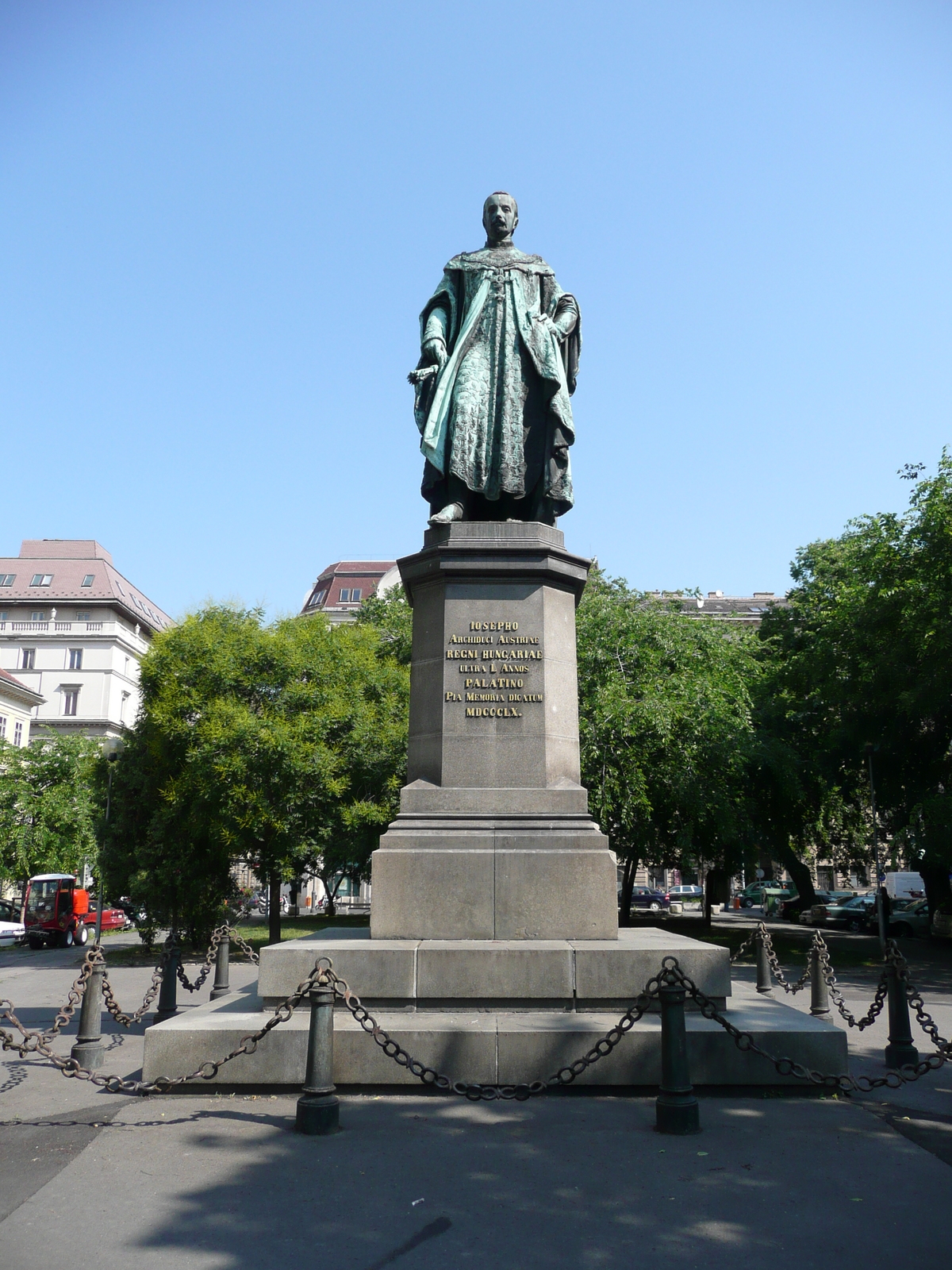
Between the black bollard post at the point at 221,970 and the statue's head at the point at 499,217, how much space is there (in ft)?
30.1

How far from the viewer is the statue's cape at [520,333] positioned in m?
10.4

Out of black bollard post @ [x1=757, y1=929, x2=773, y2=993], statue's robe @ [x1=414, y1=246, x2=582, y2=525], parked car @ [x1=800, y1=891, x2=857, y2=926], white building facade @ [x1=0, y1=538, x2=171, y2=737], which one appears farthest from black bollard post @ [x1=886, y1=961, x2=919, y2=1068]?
white building facade @ [x1=0, y1=538, x2=171, y2=737]

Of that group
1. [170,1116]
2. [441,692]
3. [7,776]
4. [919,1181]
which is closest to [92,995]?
[170,1116]

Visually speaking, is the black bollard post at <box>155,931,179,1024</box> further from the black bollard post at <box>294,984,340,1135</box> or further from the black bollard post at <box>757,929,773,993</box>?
the black bollard post at <box>757,929,773,993</box>

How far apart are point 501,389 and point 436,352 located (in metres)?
0.84

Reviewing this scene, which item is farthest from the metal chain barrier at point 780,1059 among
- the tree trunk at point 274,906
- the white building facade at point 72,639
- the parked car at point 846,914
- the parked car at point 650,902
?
the white building facade at point 72,639

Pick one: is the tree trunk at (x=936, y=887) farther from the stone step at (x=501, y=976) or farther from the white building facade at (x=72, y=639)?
the white building facade at (x=72, y=639)

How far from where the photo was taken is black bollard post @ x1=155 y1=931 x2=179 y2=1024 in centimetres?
1035

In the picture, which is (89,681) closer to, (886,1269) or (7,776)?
(7,776)

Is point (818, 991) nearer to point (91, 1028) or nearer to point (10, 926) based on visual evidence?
point (91, 1028)

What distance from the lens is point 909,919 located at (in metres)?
35.9

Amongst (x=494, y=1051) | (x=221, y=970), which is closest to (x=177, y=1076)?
(x=494, y=1051)

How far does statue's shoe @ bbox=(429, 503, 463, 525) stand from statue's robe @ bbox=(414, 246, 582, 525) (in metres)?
0.31

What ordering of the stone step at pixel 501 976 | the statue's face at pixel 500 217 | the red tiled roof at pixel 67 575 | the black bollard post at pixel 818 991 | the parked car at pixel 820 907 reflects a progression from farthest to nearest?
the red tiled roof at pixel 67 575, the parked car at pixel 820 907, the black bollard post at pixel 818 991, the statue's face at pixel 500 217, the stone step at pixel 501 976
